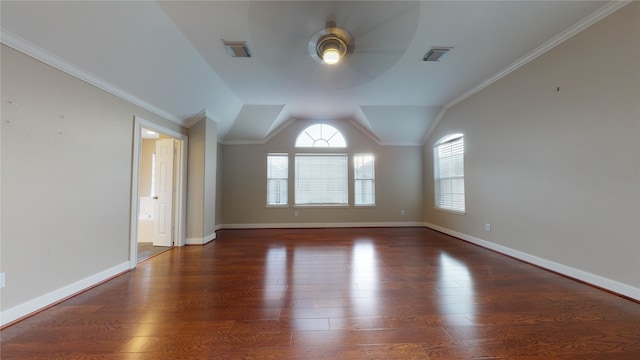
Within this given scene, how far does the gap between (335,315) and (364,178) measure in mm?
4464

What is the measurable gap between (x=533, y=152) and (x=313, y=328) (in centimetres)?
348

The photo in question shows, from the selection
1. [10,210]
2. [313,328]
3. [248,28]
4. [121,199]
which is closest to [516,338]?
[313,328]

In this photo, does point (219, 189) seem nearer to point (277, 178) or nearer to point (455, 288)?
point (277, 178)

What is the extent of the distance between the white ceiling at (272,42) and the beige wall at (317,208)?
6.12 feet

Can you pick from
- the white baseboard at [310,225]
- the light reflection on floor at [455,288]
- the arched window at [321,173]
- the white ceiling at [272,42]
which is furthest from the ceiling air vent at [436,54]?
the white baseboard at [310,225]

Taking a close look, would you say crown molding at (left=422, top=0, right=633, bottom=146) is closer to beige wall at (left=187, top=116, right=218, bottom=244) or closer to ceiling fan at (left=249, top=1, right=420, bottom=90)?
ceiling fan at (left=249, top=1, right=420, bottom=90)

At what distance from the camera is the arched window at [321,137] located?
6.02 metres

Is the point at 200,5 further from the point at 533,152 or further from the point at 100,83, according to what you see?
the point at 533,152

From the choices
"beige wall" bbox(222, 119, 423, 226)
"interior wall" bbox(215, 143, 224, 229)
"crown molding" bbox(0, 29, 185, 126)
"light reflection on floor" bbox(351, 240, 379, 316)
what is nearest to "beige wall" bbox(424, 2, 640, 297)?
"light reflection on floor" bbox(351, 240, 379, 316)

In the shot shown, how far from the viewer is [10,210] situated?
5.87ft

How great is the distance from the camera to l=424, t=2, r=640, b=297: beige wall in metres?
2.13

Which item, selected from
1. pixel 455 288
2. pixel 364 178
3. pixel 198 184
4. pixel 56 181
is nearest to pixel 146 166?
pixel 198 184

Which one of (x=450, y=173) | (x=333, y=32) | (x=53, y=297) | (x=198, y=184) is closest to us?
(x=53, y=297)

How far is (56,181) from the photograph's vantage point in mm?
2113
